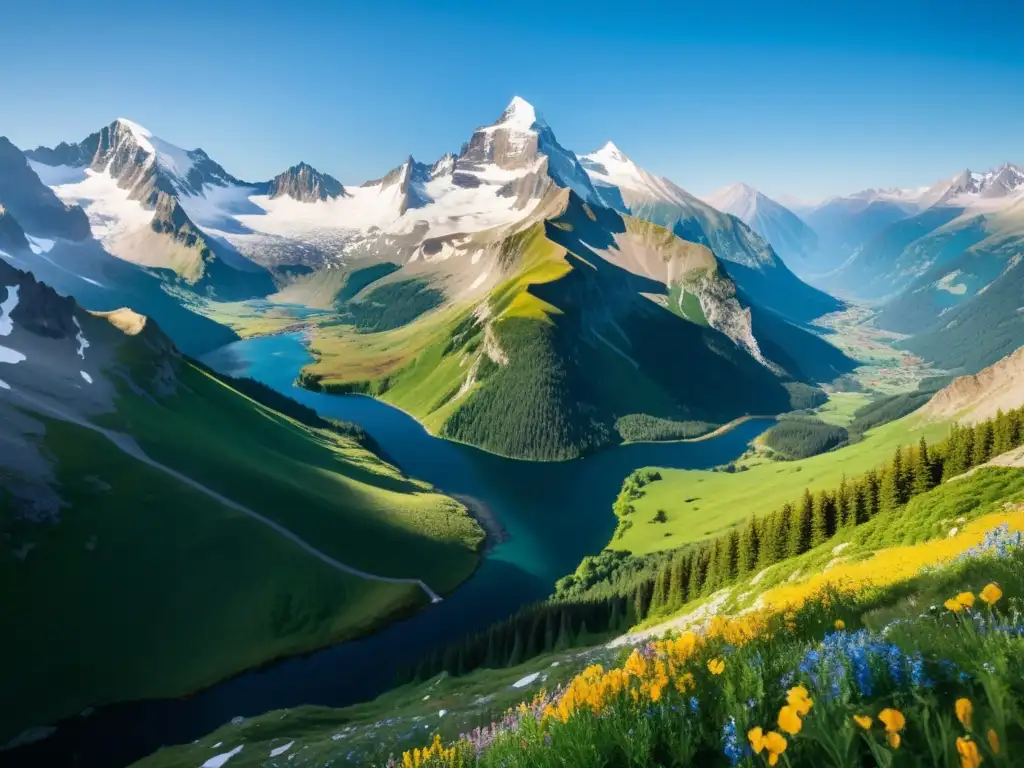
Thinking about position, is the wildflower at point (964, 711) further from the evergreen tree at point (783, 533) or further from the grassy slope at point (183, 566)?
the grassy slope at point (183, 566)

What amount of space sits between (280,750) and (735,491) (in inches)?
5059

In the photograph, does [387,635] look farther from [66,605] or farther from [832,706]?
[832,706]

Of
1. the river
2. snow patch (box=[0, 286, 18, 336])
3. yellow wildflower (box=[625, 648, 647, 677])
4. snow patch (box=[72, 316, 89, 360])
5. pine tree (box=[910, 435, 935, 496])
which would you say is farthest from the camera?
snow patch (box=[72, 316, 89, 360])

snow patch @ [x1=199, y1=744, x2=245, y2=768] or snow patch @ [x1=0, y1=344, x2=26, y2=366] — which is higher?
snow patch @ [x1=0, y1=344, x2=26, y2=366]

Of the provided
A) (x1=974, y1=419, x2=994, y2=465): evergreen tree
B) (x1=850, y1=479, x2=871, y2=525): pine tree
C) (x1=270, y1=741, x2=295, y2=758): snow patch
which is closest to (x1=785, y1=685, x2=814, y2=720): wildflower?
(x1=270, y1=741, x2=295, y2=758): snow patch

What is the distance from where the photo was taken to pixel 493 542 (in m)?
131

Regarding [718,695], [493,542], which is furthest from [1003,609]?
[493,542]

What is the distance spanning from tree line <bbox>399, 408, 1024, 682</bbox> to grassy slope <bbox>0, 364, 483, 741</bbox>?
22538 mm

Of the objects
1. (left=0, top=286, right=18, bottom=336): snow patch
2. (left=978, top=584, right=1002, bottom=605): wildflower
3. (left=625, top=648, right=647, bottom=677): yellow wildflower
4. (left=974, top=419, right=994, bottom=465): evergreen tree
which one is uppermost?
(left=0, top=286, right=18, bottom=336): snow patch

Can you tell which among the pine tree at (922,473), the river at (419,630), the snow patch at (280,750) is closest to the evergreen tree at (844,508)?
the pine tree at (922,473)

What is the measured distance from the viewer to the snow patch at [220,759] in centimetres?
4406

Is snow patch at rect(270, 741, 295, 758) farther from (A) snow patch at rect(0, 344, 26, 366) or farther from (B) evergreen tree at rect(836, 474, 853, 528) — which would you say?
(A) snow patch at rect(0, 344, 26, 366)

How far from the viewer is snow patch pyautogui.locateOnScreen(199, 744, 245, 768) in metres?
44.1

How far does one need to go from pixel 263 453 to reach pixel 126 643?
5299 cm
